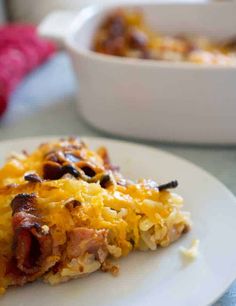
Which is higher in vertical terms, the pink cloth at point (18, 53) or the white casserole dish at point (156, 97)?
the white casserole dish at point (156, 97)

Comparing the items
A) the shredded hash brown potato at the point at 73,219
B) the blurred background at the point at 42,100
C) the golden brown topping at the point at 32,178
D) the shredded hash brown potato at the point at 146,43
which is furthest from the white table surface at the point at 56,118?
the golden brown topping at the point at 32,178

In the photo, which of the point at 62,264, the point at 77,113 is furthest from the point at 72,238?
the point at 77,113

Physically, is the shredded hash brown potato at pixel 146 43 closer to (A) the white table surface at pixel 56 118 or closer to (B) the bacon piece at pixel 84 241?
(A) the white table surface at pixel 56 118

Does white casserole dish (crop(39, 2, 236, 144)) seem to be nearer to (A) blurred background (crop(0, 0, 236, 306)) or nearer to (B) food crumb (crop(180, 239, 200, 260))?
(A) blurred background (crop(0, 0, 236, 306))

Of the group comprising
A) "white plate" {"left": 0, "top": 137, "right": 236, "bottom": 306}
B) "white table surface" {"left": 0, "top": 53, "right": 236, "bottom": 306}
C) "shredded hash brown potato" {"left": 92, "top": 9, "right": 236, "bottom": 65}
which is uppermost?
"white plate" {"left": 0, "top": 137, "right": 236, "bottom": 306}

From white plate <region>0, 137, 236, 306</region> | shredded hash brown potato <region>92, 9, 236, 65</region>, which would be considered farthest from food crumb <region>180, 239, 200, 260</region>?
shredded hash brown potato <region>92, 9, 236, 65</region>

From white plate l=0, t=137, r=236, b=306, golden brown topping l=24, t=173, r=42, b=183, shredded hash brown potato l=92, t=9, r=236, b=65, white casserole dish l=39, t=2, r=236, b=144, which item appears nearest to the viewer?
white plate l=0, t=137, r=236, b=306

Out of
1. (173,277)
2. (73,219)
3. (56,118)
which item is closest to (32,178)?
(73,219)

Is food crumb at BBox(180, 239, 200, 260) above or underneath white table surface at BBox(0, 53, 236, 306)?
above

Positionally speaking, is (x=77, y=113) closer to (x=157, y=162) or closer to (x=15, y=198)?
(x=157, y=162)

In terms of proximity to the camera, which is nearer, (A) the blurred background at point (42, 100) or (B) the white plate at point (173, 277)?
(B) the white plate at point (173, 277)
